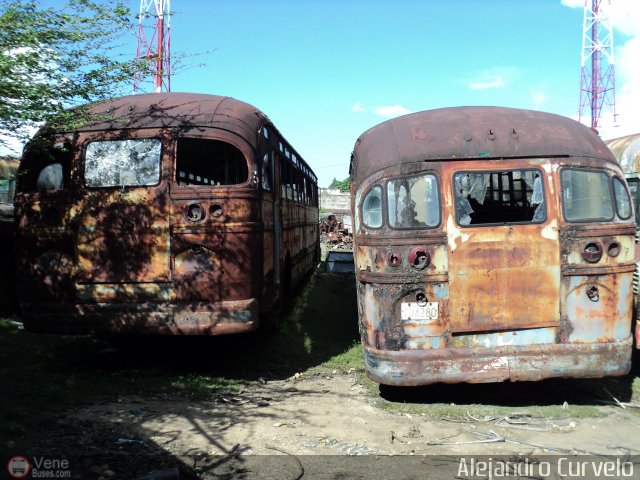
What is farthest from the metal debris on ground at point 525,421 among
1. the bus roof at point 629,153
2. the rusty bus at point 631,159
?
the bus roof at point 629,153

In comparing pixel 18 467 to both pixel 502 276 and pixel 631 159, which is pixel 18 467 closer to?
pixel 502 276

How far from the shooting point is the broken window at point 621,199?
501 cm

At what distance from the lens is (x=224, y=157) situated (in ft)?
20.5

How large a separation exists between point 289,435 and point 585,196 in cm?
349

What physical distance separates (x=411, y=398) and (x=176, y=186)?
11.0 feet

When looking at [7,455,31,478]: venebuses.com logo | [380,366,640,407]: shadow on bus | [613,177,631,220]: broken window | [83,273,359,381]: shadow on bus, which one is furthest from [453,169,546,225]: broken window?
[7,455,31,478]: venebuses.com logo

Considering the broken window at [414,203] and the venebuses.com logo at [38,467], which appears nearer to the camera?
the venebuses.com logo at [38,467]

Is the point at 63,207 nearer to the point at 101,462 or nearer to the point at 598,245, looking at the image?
the point at 101,462

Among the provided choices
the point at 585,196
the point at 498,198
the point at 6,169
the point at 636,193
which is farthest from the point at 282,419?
the point at 6,169

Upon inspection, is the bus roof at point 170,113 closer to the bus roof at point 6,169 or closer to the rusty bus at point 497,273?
the rusty bus at point 497,273

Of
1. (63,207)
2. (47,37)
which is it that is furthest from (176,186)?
(47,37)

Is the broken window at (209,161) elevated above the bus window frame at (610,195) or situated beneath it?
elevated above

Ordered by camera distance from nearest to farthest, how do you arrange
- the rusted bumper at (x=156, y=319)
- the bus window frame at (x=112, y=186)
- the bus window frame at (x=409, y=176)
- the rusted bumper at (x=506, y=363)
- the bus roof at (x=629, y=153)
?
the rusted bumper at (x=506, y=363) < the bus window frame at (x=409, y=176) < the rusted bumper at (x=156, y=319) < the bus window frame at (x=112, y=186) < the bus roof at (x=629, y=153)

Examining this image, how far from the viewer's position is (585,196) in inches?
195
